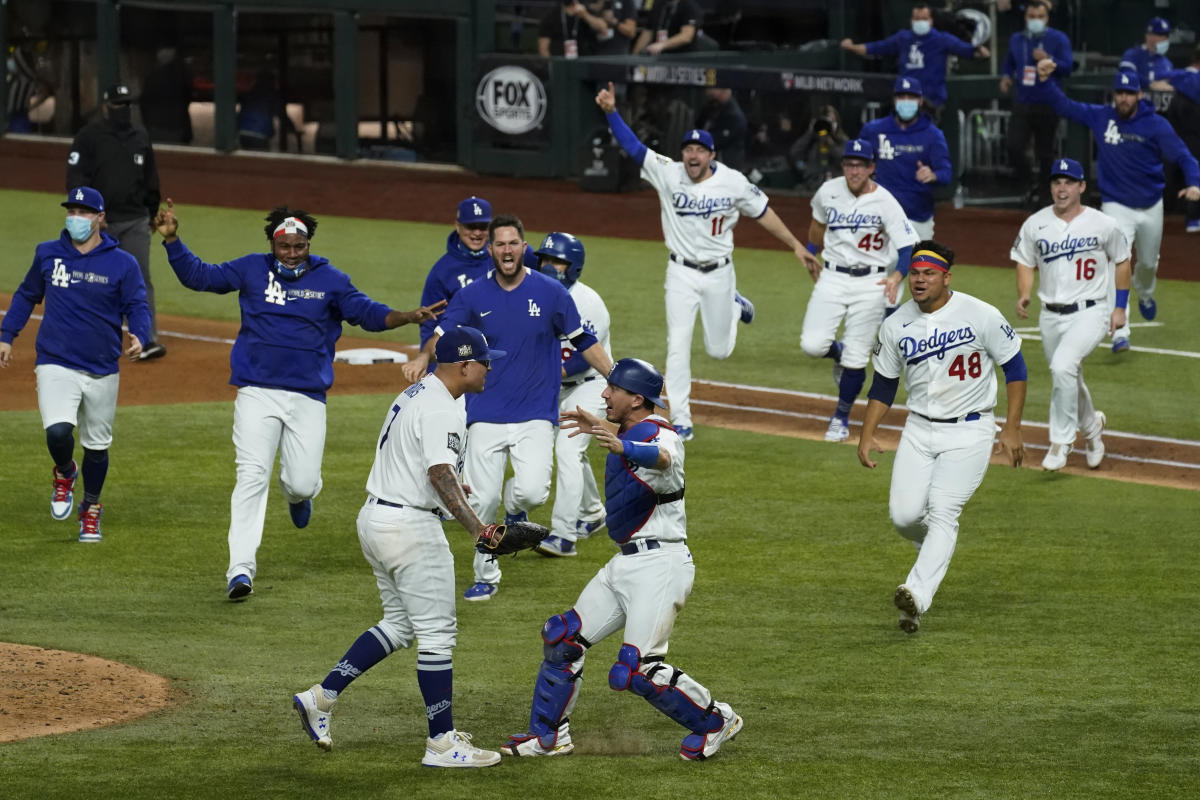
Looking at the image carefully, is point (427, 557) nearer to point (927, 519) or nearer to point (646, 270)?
point (927, 519)

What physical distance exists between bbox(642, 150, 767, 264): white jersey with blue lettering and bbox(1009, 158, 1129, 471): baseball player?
7.47ft

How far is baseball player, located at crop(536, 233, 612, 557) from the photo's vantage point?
1175cm

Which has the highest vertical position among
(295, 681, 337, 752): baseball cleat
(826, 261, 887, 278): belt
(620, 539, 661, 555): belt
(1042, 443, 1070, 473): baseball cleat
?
(620, 539, 661, 555): belt

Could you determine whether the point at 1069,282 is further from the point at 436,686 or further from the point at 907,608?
the point at 436,686

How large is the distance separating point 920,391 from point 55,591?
4977mm

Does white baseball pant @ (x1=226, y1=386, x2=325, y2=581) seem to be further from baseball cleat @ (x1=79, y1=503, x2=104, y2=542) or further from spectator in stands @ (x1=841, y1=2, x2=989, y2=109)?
spectator in stands @ (x1=841, y1=2, x2=989, y2=109)

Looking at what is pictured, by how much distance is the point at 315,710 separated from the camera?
819cm

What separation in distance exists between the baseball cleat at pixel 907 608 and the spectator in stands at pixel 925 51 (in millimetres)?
15628

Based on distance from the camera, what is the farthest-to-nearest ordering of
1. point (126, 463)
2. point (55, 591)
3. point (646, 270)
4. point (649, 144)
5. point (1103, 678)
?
point (649, 144) < point (646, 270) < point (126, 463) < point (55, 591) < point (1103, 678)

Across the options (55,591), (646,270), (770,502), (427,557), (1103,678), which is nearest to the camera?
(427,557)

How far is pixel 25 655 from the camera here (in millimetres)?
9773

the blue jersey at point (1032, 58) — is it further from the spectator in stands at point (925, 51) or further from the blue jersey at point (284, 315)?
the blue jersey at point (284, 315)

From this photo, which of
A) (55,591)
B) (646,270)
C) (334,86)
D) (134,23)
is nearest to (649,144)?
(646,270)

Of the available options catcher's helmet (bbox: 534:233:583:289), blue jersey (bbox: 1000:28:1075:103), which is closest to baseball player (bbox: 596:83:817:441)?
catcher's helmet (bbox: 534:233:583:289)
